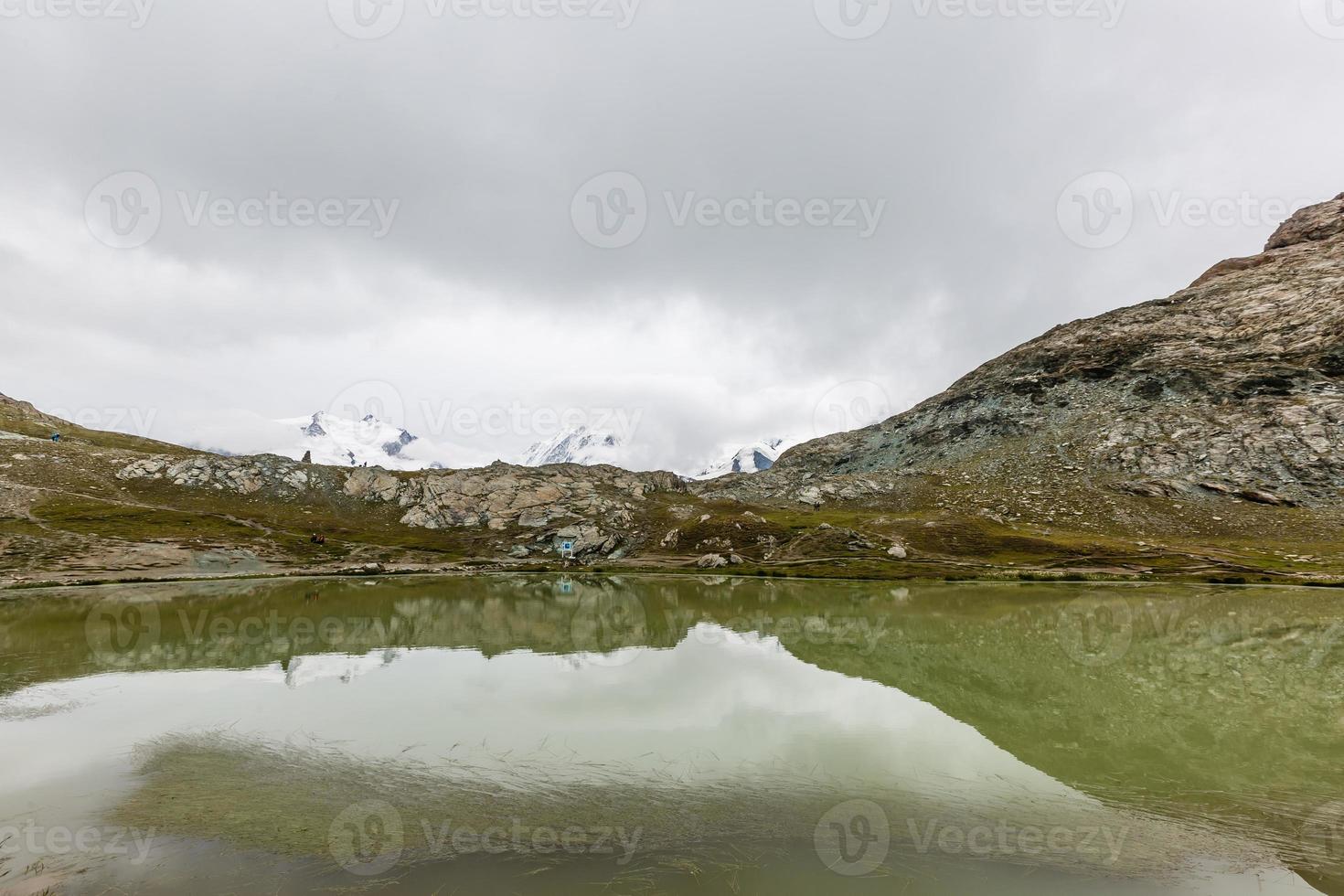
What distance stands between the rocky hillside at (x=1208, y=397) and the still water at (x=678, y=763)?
11476cm

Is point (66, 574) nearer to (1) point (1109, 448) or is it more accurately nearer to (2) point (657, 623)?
(2) point (657, 623)

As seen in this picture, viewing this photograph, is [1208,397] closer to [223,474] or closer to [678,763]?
→ [678,763]

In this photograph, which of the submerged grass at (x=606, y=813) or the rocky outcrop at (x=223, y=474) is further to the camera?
the rocky outcrop at (x=223, y=474)

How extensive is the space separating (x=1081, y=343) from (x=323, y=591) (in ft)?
768

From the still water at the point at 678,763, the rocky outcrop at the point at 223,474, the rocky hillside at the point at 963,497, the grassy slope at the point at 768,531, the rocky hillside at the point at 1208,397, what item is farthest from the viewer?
the rocky outcrop at the point at 223,474

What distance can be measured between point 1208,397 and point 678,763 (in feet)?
640

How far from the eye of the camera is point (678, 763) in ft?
67.3

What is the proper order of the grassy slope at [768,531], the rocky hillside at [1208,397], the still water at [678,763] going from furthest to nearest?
the rocky hillside at [1208,397]
the grassy slope at [768,531]
the still water at [678,763]

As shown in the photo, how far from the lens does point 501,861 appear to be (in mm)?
13859

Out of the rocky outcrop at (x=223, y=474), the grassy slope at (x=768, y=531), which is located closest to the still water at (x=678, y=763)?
the grassy slope at (x=768, y=531)

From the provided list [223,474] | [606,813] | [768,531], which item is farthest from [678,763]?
[223,474]

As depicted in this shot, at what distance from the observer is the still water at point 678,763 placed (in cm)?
1383

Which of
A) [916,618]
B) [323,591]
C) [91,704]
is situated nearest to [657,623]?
[916,618]

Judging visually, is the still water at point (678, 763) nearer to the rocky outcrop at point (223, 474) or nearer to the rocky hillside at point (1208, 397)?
the rocky hillside at point (1208, 397)
